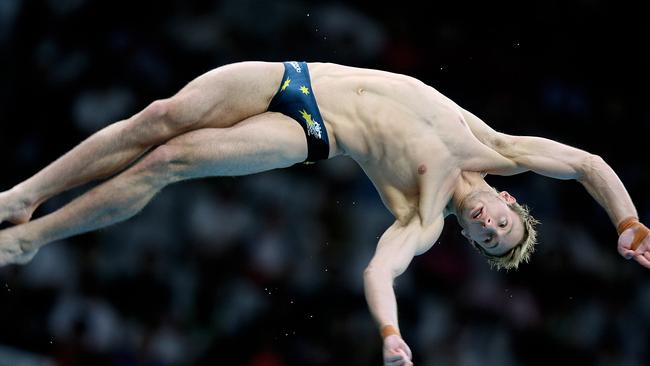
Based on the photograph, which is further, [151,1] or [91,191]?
[151,1]

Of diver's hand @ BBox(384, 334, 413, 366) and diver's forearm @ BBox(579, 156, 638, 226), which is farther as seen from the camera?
diver's forearm @ BBox(579, 156, 638, 226)

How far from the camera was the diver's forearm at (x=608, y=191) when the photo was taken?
3689 millimetres

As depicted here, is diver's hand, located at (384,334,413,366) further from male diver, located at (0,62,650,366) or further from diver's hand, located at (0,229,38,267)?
diver's hand, located at (0,229,38,267)

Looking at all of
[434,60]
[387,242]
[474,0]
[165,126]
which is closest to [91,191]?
[165,126]

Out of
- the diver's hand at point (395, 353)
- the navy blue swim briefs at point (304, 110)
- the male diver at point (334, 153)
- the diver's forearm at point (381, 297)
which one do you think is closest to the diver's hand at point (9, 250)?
the male diver at point (334, 153)

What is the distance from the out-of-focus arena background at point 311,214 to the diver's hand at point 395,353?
81.1 inches

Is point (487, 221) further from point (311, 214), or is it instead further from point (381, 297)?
point (311, 214)

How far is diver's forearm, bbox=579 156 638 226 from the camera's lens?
369cm

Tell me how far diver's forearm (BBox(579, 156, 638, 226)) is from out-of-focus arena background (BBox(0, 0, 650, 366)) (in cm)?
220

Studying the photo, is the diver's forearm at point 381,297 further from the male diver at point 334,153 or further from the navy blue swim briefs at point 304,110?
the navy blue swim briefs at point 304,110

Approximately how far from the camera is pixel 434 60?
626 centimetres

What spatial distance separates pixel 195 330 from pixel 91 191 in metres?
1.88

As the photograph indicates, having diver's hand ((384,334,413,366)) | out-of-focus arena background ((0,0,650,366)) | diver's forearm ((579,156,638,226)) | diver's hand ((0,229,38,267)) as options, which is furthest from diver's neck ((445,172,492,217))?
out-of-focus arena background ((0,0,650,366))

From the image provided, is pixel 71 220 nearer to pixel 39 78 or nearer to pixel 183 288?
pixel 183 288
